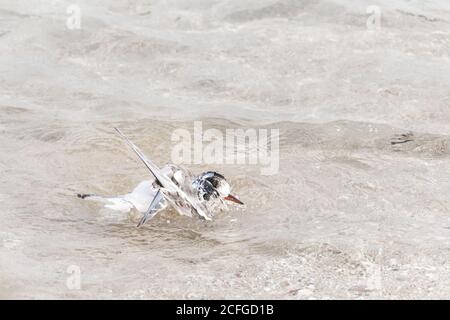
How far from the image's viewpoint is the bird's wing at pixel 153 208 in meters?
5.08

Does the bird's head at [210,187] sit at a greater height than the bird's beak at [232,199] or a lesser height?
greater

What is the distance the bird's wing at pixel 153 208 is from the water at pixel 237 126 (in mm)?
120

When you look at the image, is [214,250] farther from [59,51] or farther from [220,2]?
[220,2]

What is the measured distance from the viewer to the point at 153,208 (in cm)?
511

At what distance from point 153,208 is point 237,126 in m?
2.20

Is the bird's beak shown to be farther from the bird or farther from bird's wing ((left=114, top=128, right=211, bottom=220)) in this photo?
bird's wing ((left=114, top=128, right=211, bottom=220))

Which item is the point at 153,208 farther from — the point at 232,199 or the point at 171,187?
the point at 232,199

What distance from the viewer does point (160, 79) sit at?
8273 millimetres

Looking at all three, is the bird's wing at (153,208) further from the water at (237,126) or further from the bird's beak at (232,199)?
the bird's beak at (232,199)

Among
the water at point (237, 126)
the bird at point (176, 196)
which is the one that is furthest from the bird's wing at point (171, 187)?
the water at point (237, 126)

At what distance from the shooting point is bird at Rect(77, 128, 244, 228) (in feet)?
16.8

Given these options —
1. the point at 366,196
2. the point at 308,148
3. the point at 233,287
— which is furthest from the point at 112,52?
the point at 233,287

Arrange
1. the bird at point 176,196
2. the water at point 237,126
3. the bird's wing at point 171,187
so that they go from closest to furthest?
the water at point 237,126 → the bird's wing at point 171,187 → the bird at point 176,196

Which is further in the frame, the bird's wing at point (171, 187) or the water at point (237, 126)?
the bird's wing at point (171, 187)
